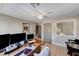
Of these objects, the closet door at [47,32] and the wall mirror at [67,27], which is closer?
the wall mirror at [67,27]

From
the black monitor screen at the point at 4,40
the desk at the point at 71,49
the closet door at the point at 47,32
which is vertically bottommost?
the desk at the point at 71,49

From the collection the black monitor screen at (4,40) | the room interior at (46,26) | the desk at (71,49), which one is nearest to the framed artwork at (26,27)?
the room interior at (46,26)

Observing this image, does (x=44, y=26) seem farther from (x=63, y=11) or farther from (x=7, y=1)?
(x=7, y=1)

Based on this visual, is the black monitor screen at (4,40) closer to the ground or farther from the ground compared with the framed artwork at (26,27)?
closer to the ground

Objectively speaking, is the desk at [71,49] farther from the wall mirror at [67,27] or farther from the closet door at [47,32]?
the closet door at [47,32]

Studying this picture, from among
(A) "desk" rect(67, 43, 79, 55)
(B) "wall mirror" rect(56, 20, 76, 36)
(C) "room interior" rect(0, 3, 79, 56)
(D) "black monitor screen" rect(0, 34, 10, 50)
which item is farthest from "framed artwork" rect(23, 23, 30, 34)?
(A) "desk" rect(67, 43, 79, 55)

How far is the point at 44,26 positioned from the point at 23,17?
39 cm

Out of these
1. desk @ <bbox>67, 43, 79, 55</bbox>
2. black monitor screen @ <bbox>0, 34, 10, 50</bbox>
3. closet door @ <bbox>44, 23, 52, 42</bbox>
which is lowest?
desk @ <bbox>67, 43, 79, 55</bbox>

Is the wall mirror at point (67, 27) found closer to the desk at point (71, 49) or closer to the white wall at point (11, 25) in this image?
A: the desk at point (71, 49)

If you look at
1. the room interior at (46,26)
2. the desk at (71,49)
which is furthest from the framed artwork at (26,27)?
the desk at (71,49)

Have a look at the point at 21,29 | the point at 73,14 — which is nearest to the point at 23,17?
the point at 21,29

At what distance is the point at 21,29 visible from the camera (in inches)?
63.2

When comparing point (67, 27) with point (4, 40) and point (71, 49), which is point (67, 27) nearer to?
point (71, 49)

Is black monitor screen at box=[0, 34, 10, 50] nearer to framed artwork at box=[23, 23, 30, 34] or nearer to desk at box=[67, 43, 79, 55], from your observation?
framed artwork at box=[23, 23, 30, 34]
